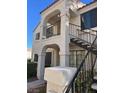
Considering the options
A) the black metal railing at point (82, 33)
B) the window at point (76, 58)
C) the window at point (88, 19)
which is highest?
the window at point (88, 19)

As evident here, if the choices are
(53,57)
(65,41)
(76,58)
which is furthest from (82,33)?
(53,57)

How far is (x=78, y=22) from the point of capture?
33.6ft

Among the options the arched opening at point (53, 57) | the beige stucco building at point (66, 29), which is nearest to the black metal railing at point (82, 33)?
the beige stucco building at point (66, 29)

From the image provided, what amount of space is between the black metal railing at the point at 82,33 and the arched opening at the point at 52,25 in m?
1.58

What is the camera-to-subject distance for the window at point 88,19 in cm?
930

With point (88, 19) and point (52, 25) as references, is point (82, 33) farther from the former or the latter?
point (52, 25)

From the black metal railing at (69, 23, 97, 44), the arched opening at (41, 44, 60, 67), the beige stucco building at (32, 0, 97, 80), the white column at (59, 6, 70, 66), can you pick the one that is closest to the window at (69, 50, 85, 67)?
the beige stucco building at (32, 0, 97, 80)

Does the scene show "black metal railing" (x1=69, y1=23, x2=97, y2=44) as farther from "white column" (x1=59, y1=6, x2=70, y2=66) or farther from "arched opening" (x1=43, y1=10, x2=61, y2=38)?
"arched opening" (x1=43, y1=10, x2=61, y2=38)

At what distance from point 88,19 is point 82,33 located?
97 centimetres

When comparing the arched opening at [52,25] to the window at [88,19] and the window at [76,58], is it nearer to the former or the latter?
the window at [88,19]

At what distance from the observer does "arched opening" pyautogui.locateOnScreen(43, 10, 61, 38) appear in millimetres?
11266
